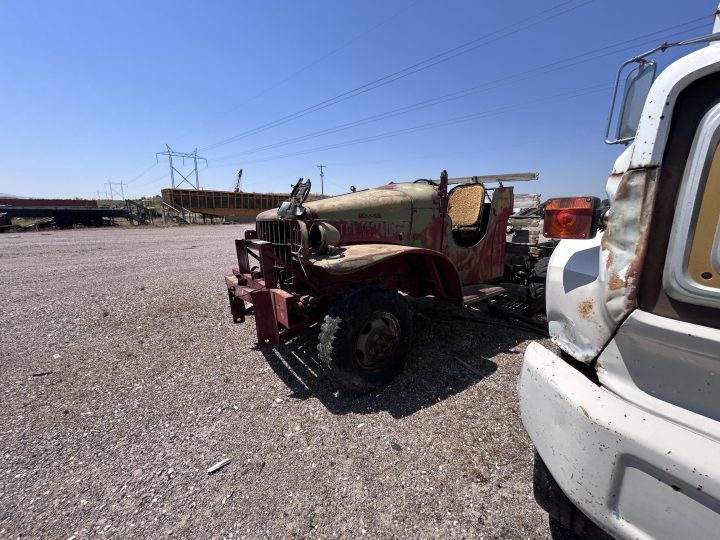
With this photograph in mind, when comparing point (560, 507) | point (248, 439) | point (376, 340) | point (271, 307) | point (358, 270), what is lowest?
point (248, 439)

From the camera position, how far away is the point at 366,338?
2.96 metres

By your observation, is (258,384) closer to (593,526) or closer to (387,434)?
(387,434)

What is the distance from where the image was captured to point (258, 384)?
10.5ft

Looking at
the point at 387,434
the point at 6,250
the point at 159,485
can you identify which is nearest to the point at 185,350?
the point at 159,485

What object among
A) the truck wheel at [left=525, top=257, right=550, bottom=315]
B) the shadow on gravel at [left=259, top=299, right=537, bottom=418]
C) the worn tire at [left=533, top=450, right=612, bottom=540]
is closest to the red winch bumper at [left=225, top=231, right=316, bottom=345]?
the shadow on gravel at [left=259, top=299, right=537, bottom=418]

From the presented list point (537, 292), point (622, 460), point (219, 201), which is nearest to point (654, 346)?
point (622, 460)

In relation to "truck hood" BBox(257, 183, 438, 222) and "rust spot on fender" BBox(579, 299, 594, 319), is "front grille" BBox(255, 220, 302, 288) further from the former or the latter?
"rust spot on fender" BBox(579, 299, 594, 319)

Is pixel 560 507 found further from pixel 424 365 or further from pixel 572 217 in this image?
pixel 424 365

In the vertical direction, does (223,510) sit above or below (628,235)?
below

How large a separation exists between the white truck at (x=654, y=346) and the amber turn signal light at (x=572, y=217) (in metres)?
0.08

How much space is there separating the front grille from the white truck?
243cm

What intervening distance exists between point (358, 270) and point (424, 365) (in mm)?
1367

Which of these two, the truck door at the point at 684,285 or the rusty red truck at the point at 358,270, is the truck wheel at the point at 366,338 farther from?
the truck door at the point at 684,285

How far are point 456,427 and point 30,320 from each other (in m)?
6.16
